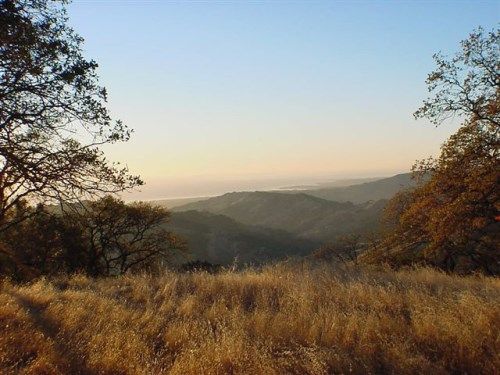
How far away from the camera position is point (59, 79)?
866 centimetres

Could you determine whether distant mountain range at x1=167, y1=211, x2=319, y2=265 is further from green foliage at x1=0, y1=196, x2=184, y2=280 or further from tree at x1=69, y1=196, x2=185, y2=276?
green foliage at x1=0, y1=196, x2=184, y2=280

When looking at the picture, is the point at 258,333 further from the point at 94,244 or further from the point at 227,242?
the point at 227,242

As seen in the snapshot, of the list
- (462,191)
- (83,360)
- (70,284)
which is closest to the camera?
(83,360)

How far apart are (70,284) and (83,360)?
26.6 ft

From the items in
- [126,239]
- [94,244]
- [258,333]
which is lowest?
[126,239]

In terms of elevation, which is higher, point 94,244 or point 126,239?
point 94,244

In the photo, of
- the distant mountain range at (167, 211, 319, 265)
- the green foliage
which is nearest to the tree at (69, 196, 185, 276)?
the green foliage

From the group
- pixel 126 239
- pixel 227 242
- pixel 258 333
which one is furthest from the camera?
pixel 227 242

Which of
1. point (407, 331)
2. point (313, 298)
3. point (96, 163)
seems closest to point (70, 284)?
point (96, 163)

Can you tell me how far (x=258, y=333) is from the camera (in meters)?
7.08

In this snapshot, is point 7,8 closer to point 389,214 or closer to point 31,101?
point 31,101

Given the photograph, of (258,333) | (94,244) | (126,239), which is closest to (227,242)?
(126,239)

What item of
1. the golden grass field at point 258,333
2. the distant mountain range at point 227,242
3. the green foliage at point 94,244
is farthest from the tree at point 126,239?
the distant mountain range at point 227,242

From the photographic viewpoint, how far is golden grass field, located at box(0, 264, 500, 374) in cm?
546
